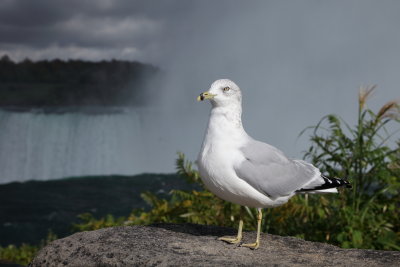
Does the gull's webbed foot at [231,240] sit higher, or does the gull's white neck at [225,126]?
the gull's white neck at [225,126]

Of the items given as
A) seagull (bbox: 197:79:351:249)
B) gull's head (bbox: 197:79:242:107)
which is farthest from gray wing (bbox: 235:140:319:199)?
gull's head (bbox: 197:79:242:107)

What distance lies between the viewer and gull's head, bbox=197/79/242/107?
314cm

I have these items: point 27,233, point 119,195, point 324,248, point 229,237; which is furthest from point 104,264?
point 119,195

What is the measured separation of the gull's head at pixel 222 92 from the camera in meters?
3.14

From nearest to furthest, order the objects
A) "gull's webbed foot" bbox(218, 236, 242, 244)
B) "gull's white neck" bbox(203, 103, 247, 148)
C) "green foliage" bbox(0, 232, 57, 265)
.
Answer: "gull's white neck" bbox(203, 103, 247, 148) < "gull's webbed foot" bbox(218, 236, 242, 244) < "green foliage" bbox(0, 232, 57, 265)

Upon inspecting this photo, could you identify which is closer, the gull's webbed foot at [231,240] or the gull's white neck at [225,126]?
the gull's white neck at [225,126]

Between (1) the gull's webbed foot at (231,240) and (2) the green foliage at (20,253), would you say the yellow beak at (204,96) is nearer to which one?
(1) the gull's webbed foot at (231,240)

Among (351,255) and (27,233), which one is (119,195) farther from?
(351,255)

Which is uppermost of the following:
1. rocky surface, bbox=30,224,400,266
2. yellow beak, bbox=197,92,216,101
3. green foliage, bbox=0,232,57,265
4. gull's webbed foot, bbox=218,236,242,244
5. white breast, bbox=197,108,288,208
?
yellow beak, bbox=197,92,216,101

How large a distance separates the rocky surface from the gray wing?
0.42 meters

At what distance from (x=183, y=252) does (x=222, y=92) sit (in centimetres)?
102

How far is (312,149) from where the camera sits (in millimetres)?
5246

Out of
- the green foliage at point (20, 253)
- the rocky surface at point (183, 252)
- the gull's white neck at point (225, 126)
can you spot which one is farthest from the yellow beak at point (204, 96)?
the green foliage at point (20, 253)

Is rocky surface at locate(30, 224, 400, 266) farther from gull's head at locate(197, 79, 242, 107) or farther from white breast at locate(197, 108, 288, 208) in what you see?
gull's head at locate(197, 79, 242, 107)
